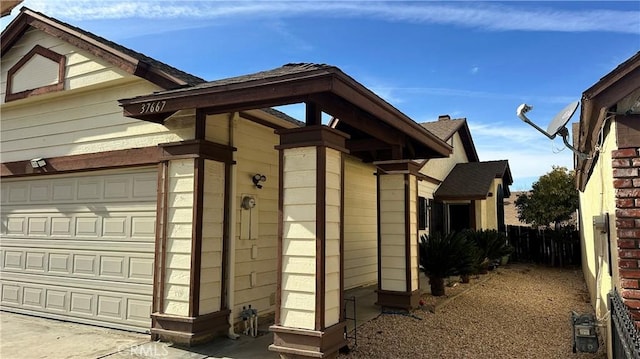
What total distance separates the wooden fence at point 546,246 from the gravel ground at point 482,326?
18.1 feet

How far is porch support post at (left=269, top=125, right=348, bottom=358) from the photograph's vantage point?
4531mm

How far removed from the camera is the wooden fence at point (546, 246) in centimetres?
1509

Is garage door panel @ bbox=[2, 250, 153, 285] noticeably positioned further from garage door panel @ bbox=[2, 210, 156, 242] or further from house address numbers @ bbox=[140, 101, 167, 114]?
house address numbers @ bbox=[140, 101, 167, 114]

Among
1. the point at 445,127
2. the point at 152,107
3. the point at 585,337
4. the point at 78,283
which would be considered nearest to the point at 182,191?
the point at 152,107

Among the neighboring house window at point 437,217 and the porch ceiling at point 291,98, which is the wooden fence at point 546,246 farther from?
the porch ceiling at point 291,98

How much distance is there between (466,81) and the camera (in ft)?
54.0

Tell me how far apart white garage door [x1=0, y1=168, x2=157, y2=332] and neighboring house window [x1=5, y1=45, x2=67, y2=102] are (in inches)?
58.8

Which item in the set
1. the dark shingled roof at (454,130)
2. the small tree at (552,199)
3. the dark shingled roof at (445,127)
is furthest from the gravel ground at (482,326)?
the small tree at (552,199)

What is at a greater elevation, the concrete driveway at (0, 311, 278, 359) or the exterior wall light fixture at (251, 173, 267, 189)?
the exterior wall light fixture at (251, 173, 267, 189)

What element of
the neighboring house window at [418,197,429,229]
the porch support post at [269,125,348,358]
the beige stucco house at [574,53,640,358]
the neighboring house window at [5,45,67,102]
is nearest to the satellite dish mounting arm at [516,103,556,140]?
the beige stucco house at [574,53,640,358]

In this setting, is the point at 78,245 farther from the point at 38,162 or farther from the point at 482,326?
the point at 482,326

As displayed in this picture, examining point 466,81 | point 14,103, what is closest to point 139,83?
point 14,103

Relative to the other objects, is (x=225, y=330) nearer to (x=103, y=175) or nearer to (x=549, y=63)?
(x=103, y=175)

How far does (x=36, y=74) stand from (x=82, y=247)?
10.4ft
